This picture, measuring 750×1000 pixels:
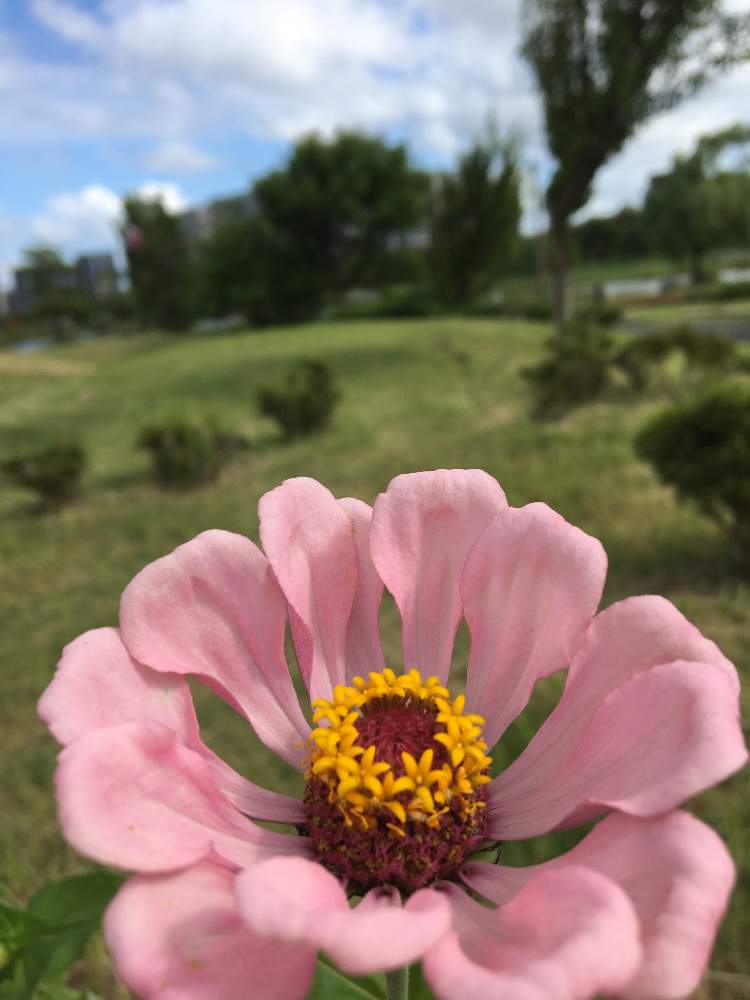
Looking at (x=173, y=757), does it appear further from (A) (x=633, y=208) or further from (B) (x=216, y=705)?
(A) (x=633, y=208)

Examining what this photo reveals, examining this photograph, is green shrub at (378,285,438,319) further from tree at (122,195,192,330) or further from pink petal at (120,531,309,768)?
pink petal at (120,531,309,768)

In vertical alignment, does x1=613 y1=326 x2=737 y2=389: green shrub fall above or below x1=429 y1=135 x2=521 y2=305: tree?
below

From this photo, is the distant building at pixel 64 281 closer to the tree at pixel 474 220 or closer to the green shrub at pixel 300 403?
the tree at pixel 474 220

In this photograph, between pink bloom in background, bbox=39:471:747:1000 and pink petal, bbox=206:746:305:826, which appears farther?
pink petal, bbox=206:746:305:826

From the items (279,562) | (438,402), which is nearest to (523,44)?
(438,402)

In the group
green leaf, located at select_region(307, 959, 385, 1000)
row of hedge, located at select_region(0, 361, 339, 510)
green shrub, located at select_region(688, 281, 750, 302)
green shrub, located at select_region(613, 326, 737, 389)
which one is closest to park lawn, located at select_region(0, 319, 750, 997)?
row of hedge, located at select_region(0, 361, 339, 510)

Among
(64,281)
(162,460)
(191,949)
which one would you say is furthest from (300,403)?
(64,281)
